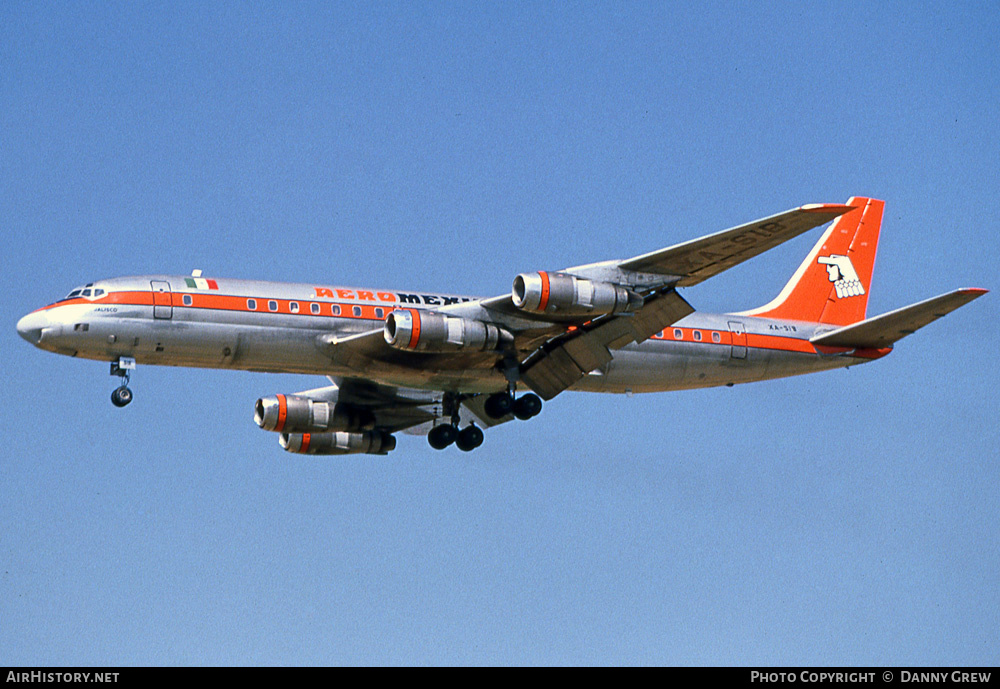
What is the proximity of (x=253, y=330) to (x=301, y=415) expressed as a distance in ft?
24.5

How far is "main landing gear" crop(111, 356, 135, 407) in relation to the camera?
124 ft

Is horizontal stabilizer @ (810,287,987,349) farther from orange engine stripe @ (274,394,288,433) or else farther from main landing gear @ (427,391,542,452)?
orange engine stripe @ (274,394,288,433)

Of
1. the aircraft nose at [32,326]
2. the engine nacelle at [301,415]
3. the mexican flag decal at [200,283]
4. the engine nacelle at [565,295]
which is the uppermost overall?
the mexican flag decal at [200,283]

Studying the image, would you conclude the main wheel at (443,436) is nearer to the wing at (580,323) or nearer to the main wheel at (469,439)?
the main wheel at (469,439)

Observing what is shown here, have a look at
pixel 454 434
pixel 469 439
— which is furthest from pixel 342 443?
pixel 469 439

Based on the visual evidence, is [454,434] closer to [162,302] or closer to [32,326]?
[162,302]

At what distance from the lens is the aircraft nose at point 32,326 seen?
37.5 meters

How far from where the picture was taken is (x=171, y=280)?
38469 mm

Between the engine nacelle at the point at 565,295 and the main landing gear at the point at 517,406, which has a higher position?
the engine nacelle at the point at 565,295

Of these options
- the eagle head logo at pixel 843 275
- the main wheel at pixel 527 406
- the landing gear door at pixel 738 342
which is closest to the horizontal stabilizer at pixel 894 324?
the landing gear door at pixel 738 342

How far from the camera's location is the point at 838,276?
48438mm

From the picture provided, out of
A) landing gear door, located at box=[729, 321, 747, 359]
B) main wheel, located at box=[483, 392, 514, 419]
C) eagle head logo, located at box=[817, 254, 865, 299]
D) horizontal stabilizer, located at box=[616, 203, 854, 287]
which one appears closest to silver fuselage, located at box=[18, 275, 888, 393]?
main wheel, located at box=[483, 392, 514, 419]

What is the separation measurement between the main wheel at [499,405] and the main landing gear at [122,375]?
10945mm
